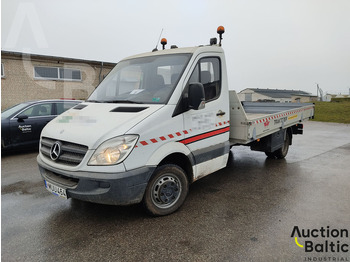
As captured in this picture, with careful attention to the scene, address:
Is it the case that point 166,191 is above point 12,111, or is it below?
below

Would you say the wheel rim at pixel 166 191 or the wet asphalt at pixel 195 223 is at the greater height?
the wheel rim at pixel 166 191

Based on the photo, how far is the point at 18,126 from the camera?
6707 mm

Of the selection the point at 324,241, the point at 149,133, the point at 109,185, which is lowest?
the point at 324,241

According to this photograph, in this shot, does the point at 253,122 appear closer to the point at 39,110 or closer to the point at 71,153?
the point at 71,153

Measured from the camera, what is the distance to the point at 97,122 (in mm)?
3074

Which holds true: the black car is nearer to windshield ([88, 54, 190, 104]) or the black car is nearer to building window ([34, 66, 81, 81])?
windshield ([88, 54, 190, 104])

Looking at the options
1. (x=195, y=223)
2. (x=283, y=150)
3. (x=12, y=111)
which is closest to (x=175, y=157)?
(x=195, y=223)

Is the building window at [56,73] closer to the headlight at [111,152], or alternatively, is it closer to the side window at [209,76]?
the side window at [209,76]

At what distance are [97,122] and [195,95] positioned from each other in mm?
1319

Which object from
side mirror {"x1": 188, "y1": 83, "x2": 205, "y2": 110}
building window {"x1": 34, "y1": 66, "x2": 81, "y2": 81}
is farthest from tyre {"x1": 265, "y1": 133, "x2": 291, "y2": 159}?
building window {"x1": 34, "y1": 66, "x2": 81, "y2": 81}

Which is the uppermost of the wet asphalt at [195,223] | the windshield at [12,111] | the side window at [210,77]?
the side window at [210,77]

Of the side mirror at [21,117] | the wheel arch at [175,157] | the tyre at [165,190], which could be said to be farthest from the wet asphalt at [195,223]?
the side mirror at [21,117]

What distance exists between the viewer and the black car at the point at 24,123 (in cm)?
659

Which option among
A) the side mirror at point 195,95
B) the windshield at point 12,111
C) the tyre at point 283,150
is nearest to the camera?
the side mirror at point 195,95
